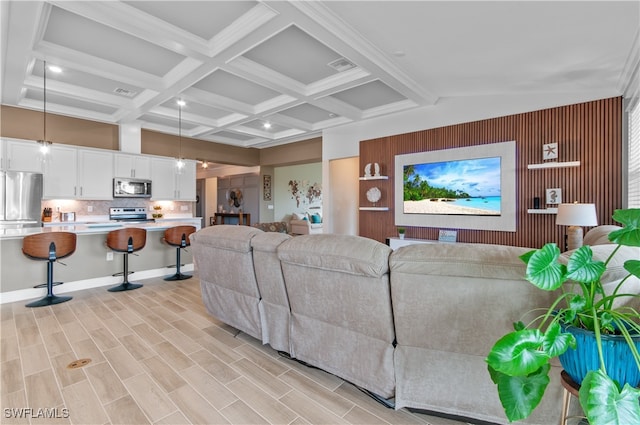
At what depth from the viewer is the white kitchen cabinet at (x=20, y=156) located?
4.91 m

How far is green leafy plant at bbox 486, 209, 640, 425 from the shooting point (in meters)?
0.85

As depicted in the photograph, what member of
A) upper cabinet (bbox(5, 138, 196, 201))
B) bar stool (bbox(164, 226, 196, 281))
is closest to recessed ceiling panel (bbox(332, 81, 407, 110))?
bar stool (bbox(164, 226, 196, 281))

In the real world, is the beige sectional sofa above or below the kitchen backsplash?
below

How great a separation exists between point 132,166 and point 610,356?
7.31 metres

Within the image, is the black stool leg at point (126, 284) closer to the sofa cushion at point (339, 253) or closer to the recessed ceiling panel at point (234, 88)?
the recessed ceiling panel at point (234, 88)

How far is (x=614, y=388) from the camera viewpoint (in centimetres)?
86

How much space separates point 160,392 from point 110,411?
10.7 inches

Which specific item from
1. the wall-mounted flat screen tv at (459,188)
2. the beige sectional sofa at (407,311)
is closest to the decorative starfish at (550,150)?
the wall-mounted flat screen tv at (459,188)

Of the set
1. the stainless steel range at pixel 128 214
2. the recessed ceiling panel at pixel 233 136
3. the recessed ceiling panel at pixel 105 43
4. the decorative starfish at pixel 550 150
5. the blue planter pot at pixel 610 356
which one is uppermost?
the recessed ceiling panel at pixel 233 136

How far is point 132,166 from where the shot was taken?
6.30 m

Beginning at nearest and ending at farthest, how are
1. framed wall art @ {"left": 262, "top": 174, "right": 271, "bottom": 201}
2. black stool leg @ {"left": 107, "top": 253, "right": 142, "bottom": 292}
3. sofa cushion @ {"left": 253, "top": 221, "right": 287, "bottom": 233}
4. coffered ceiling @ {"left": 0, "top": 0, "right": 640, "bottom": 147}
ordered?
coffered ceiling @ {"left": 0, "top": 0, "right": 640, "bottom": 147} → black stool leg @ {"left": 107, "top": 253, "right": 142, "bottom": 292} → sofa cushion @ {"left": 253, "top": 221, "right": 287, "bottom": 233} → framed wall art @ {"left": 262, "top": 174, "right": 271, "bottom": 201}

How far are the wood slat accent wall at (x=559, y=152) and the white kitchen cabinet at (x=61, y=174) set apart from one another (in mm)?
6149

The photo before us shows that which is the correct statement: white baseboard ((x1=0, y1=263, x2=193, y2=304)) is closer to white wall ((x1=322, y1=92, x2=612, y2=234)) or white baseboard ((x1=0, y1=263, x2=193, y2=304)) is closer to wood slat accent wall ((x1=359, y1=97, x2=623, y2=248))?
white wall ((x1=322, y1=92, x2=612, y2=234))

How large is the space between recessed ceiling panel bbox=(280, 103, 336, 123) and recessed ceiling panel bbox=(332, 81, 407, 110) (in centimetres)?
67
